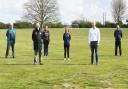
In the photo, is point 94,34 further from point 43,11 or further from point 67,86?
point 43,11

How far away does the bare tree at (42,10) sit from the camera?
113 m

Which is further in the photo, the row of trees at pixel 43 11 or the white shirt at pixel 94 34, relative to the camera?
the row of trees at pixel 43 11

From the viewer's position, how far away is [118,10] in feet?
437

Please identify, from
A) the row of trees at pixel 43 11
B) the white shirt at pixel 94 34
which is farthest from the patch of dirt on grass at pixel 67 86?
the row of trees at pixel 43 11

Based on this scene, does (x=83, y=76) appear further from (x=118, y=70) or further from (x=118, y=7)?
(x=118, y=7)

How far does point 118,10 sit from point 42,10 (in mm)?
29237

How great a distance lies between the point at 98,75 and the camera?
1652 cm

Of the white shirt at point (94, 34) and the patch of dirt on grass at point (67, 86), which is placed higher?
the white shirt at point (94, 34)

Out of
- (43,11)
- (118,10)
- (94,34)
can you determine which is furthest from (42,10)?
(94,34)

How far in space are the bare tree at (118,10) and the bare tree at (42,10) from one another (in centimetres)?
2271

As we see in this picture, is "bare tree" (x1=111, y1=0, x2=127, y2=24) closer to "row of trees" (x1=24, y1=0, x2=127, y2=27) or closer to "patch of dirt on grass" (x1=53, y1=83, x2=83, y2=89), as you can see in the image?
"row of trees" (x1=24, y1=0, x2=127, y2=27)

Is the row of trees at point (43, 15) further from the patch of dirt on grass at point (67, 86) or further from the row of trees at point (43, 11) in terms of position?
the patch of dirt on grass at point (67, 86)

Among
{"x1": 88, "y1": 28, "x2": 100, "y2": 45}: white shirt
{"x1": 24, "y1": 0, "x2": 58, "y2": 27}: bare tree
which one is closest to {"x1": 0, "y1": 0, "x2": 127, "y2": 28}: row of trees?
{"x1": 24, "y1": 0, "x2": 58, "y2": 27}: bare tree

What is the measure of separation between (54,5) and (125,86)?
3988 inches
